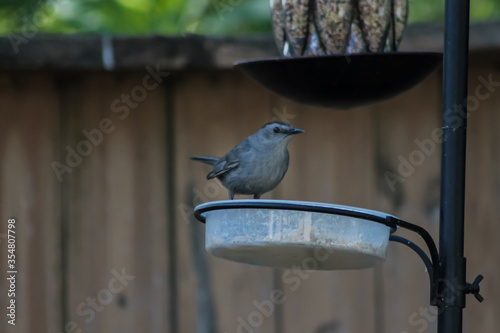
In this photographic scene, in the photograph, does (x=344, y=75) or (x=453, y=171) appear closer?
(x=453, y=171)

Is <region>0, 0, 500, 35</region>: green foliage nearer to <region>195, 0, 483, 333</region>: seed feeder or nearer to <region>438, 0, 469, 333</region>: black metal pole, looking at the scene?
<region>195, 0, 483, 333</region>: seed feeder

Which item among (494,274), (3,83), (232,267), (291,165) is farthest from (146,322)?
(494,274)

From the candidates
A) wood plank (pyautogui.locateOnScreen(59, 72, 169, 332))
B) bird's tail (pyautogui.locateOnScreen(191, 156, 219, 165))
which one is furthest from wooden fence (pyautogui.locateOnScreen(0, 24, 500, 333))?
bird's tail (pyautogui.locateOnScreen(191, 156, 219, 165))

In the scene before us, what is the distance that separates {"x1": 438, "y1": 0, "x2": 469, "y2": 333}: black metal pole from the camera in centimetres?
267

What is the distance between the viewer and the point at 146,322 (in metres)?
4.75

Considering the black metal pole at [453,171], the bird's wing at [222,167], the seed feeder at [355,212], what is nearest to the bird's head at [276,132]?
the bird's wing at [222,167]

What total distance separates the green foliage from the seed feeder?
2104 millimetres

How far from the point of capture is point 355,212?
8.91ft

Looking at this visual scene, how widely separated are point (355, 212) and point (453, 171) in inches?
12.5

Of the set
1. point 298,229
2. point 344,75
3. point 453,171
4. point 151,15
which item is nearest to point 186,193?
point 151,15

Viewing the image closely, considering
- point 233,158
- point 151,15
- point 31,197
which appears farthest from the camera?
point 151,15

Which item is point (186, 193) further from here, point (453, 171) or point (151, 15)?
point (453, 171)

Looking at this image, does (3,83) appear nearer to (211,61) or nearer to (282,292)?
(211,61)

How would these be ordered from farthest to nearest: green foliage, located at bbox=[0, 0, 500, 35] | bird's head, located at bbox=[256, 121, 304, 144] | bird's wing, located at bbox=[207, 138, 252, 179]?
green foliage, located at bbox=[0, 0, 500, 35], bird's wing, located at bbox=[207, 138, 252, 179], bird's head, located at bbox=[256, 121, 304, 144]
